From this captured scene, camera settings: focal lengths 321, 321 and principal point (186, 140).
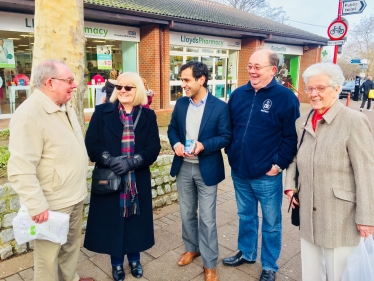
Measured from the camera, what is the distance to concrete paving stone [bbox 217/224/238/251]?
12.1ft

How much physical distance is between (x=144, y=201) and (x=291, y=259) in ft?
5.60

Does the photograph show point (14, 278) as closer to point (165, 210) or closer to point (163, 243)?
point (163, 243)

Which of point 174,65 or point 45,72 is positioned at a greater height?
point 174,65

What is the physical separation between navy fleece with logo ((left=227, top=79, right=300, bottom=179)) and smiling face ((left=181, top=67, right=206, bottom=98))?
447 millimetres

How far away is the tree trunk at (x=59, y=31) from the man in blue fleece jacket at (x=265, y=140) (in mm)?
2340

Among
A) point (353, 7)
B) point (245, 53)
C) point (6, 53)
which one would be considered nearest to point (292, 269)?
point (353, 7)

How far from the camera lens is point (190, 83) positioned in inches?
113

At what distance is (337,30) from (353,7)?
681 millimetres

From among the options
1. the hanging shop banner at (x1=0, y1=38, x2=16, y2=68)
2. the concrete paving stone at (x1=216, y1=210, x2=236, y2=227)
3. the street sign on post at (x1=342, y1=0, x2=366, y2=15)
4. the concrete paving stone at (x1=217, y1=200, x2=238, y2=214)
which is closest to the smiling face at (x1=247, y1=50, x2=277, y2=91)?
the concrete paving stone at (x1=216, y1=210, x2=236, y2=227)

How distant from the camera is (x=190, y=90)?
290 centimetres

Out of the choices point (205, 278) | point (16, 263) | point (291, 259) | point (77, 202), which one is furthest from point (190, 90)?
point (16, 263)

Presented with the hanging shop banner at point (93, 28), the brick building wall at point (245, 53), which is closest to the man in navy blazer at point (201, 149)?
the hanging shop banner at point (93, 28)

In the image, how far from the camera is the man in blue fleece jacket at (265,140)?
2.75m

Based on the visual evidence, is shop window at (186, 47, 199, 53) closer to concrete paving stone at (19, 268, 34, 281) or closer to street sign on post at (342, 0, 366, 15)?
street sign on post at (342, 0, 366, 15)
